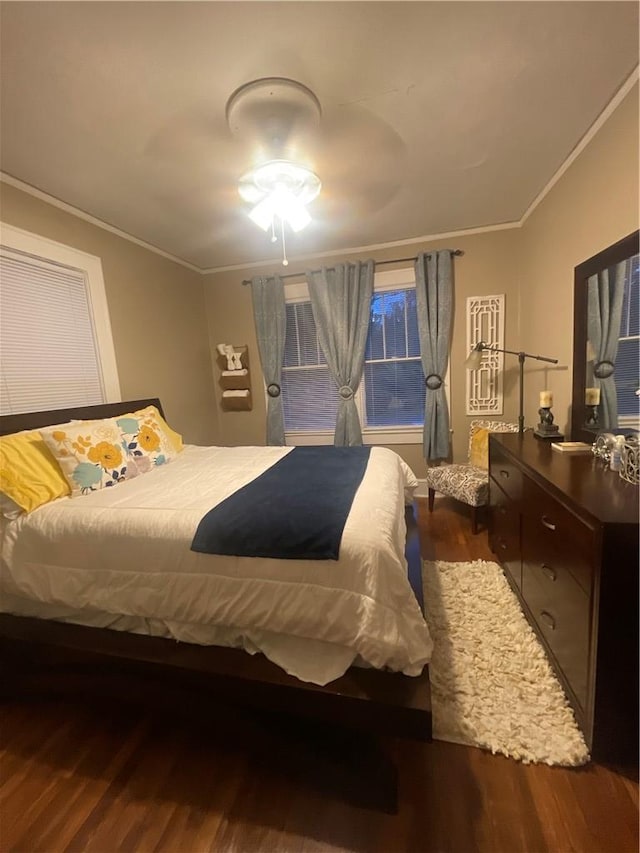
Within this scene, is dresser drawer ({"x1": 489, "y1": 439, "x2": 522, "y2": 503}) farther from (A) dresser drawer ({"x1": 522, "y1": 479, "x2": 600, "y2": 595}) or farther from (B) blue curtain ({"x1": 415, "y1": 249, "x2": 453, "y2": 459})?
(B) blue curtain ({"x1": 415, "y1": 249, "x2": 453, "y2": 459})

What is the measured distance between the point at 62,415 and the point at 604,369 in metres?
3.14

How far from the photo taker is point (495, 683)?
1.45 m

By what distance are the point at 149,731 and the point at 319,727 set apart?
0.69m

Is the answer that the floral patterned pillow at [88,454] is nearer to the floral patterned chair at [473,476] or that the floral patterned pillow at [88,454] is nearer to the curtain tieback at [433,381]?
the floral patterned chair at [473,476]

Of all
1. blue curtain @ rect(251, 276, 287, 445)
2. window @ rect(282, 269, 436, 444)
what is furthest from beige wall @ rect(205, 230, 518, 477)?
window @ rect(282, 269, 436, 444)

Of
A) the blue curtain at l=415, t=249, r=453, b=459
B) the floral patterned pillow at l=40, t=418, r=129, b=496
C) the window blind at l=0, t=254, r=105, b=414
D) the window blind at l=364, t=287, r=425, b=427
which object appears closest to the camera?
the floral patterned pillow at l=40, t=418, r=129, b=496

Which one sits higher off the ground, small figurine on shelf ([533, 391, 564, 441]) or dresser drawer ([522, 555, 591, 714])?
small figurine on shelf ([533, 391, 564, 441])

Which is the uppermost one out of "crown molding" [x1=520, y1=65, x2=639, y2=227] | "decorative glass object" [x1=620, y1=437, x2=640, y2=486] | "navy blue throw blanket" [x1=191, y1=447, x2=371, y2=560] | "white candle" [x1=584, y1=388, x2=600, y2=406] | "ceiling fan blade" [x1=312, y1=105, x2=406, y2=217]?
"ceiling fan blade" [x1=312, y1=105, x2=406, y2=217]

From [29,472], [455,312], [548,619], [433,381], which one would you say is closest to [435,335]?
[455,312]

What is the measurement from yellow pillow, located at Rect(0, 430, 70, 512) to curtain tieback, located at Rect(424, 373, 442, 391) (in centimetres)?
291

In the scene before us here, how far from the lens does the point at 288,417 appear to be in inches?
154

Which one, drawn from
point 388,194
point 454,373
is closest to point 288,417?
point 454,373

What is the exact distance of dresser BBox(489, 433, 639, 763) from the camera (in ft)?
3.49

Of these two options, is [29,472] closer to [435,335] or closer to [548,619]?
[548,619]
